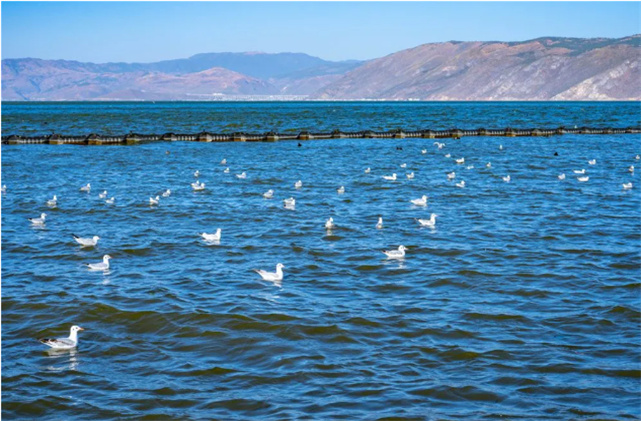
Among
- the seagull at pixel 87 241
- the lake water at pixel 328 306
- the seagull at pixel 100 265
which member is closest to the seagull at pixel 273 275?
the lake water at pixel 328 306

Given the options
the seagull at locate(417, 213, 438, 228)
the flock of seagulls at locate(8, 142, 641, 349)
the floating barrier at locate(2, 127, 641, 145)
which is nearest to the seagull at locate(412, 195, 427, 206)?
the flock of seagulls at locate(8, 142, 641, 349)

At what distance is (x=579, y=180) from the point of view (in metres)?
29.5

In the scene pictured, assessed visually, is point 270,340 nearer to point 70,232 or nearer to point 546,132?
point 70,232

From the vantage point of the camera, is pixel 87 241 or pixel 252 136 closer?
pixel 87 241

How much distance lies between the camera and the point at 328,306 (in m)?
13.3

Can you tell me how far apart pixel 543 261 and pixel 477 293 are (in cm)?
296

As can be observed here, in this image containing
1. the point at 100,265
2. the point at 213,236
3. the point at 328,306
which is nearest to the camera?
the point at 328,306

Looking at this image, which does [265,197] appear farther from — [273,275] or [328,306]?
[328,306]

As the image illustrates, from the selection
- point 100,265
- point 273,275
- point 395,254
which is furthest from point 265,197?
point 273,275

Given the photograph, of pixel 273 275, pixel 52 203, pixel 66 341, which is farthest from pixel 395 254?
pixel 52 203

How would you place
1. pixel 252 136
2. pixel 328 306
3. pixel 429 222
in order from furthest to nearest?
pixel 252 136
pixel 429 222
pixel 328 306

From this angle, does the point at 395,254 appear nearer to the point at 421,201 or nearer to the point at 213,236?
the point at 213,236

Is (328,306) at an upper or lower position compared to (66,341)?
upper

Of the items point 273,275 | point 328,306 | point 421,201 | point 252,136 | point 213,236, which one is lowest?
point 328,306
